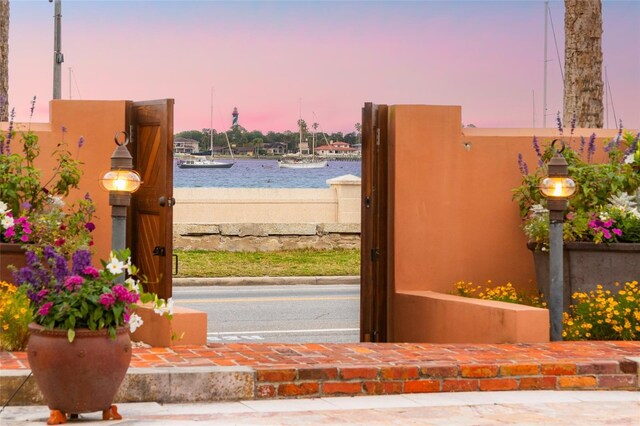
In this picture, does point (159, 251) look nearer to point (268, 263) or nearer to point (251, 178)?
point (268, 263)

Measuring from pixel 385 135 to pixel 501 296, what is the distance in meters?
2.19

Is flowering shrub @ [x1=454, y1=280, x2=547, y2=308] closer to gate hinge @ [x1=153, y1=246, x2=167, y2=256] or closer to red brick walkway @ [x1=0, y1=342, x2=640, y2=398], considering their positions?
red brick walkway @ [x1=0, y1=342, x2=640, y2=398]

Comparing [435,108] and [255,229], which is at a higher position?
[435,108]

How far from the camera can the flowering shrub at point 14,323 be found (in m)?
9.08

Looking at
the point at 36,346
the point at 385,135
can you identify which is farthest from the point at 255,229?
the point at 36,346

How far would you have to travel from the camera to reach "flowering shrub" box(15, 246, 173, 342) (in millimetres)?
7246

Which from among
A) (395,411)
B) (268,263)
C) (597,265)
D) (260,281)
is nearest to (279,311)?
(260,281)

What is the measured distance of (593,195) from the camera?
38.9 ft

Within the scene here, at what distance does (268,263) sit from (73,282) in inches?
562

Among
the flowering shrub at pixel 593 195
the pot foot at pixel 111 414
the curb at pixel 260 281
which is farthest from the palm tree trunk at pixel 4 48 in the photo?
the pot foot at pixel 111 414

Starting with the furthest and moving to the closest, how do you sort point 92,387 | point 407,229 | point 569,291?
point 407,229, point 569,291, point 92,387

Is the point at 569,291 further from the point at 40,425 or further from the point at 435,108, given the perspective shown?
the point at 40,425

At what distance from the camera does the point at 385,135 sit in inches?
481

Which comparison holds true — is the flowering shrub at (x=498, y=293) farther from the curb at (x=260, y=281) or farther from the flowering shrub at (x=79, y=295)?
the curb at (x=260, y=281)
